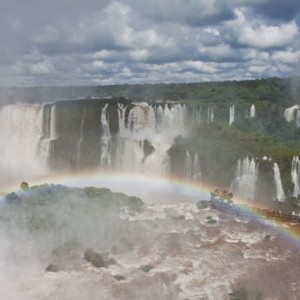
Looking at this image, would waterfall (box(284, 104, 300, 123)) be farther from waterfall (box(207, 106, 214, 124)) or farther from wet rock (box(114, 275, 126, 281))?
wet rock (box(114, 275, 126, 281))

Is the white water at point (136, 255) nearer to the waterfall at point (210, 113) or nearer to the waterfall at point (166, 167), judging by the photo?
the waterfall at point (166, 167)

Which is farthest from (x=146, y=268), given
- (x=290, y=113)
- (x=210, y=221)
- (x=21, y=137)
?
(x=290, y=113)

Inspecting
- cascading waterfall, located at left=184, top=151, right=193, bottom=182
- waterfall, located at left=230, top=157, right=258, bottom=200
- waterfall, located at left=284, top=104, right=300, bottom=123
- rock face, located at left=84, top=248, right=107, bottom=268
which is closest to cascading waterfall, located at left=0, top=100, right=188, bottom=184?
cascading waterfall, located at left=184, top=151, right=193, bottom=182

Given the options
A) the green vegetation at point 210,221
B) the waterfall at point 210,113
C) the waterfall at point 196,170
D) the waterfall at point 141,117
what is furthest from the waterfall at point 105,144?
the green vegetation at point 210,221

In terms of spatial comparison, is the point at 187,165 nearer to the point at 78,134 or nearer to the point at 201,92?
the point at 78,134

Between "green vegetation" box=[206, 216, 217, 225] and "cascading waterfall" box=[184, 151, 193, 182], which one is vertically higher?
"cascading waterfall" box=[184, 151, 193, 182]

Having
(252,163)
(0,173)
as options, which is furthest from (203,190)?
(0,173)
